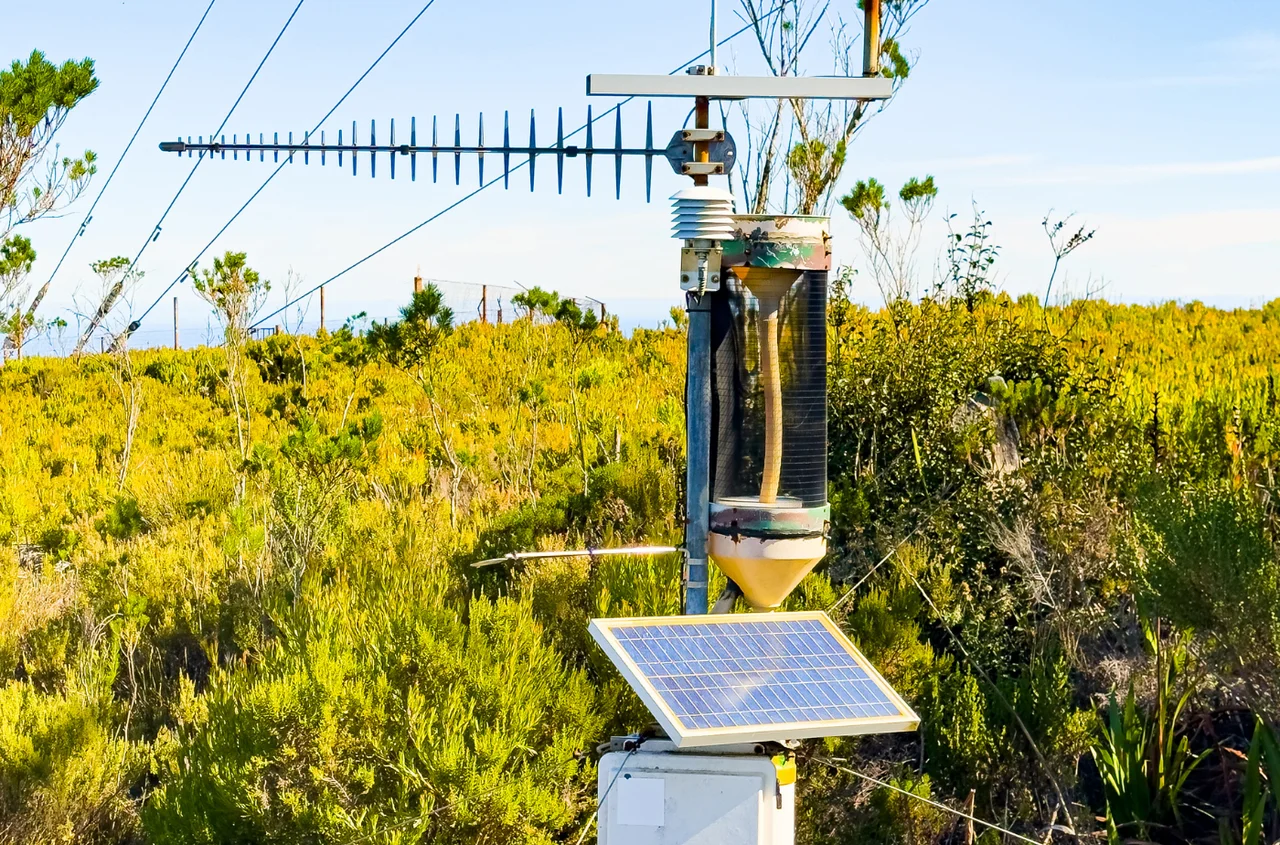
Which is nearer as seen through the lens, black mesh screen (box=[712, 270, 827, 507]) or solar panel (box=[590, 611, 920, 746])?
solar panel (box=[590, 611, 920, 746])

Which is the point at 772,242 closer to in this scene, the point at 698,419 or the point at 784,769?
the point at 698,419

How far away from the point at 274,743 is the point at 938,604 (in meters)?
3.69

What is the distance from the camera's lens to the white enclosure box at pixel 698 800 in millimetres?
3410

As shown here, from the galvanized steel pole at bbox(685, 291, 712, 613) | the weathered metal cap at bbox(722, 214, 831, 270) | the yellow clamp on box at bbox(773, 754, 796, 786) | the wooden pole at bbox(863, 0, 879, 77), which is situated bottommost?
the yellow clamp on box at bbox(773, 754, 796, 786)

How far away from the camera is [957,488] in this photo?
759 centimetres

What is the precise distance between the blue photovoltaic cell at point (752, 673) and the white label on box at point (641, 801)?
29 cm

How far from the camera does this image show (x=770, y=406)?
3.84 metres

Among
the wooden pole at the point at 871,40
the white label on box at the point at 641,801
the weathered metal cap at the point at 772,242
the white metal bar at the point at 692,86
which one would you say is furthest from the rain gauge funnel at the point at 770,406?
the white label on box at the point at 641,801

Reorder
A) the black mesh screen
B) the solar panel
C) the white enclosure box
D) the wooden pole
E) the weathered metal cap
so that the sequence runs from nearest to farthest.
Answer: the solar panel → the white enclosure box → the weathered metal cap → the wooden pole → the black mesh screen

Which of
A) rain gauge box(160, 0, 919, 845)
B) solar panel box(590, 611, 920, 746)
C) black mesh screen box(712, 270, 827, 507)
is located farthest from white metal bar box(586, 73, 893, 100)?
solar panel box(590, 611, 920, 746)

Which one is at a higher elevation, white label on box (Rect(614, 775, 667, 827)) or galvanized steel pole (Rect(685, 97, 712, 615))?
galvanized steel pole (Rect(685, 97, 712, 615))

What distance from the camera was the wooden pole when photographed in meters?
3.94

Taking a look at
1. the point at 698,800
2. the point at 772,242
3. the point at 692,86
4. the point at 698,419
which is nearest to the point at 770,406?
the point at 698,419

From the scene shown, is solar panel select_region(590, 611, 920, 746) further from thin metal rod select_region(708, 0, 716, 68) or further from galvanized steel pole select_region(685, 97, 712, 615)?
thin metal rod select_region(708, 0, 716, 68)
